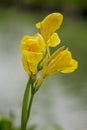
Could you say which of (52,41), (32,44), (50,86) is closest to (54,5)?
(50,86)

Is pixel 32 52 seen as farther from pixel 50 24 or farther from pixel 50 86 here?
pixel 50 86

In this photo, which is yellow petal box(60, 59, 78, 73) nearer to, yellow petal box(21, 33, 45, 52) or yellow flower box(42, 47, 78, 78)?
yellow flower box(42, 47, 78, 78)

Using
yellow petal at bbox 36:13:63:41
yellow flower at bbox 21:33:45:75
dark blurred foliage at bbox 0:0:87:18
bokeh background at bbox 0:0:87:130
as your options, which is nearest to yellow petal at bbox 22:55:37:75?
yellow flower at bbox 21:33:45:75

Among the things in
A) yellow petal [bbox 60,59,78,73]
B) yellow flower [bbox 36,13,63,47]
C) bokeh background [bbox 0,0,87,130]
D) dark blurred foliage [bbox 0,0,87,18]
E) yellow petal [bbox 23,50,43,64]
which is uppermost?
yellow flower [bbox 36,13,63,47]

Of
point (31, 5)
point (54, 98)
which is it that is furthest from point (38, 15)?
point (54, 98)

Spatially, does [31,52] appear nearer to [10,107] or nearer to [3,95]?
[10,107]
